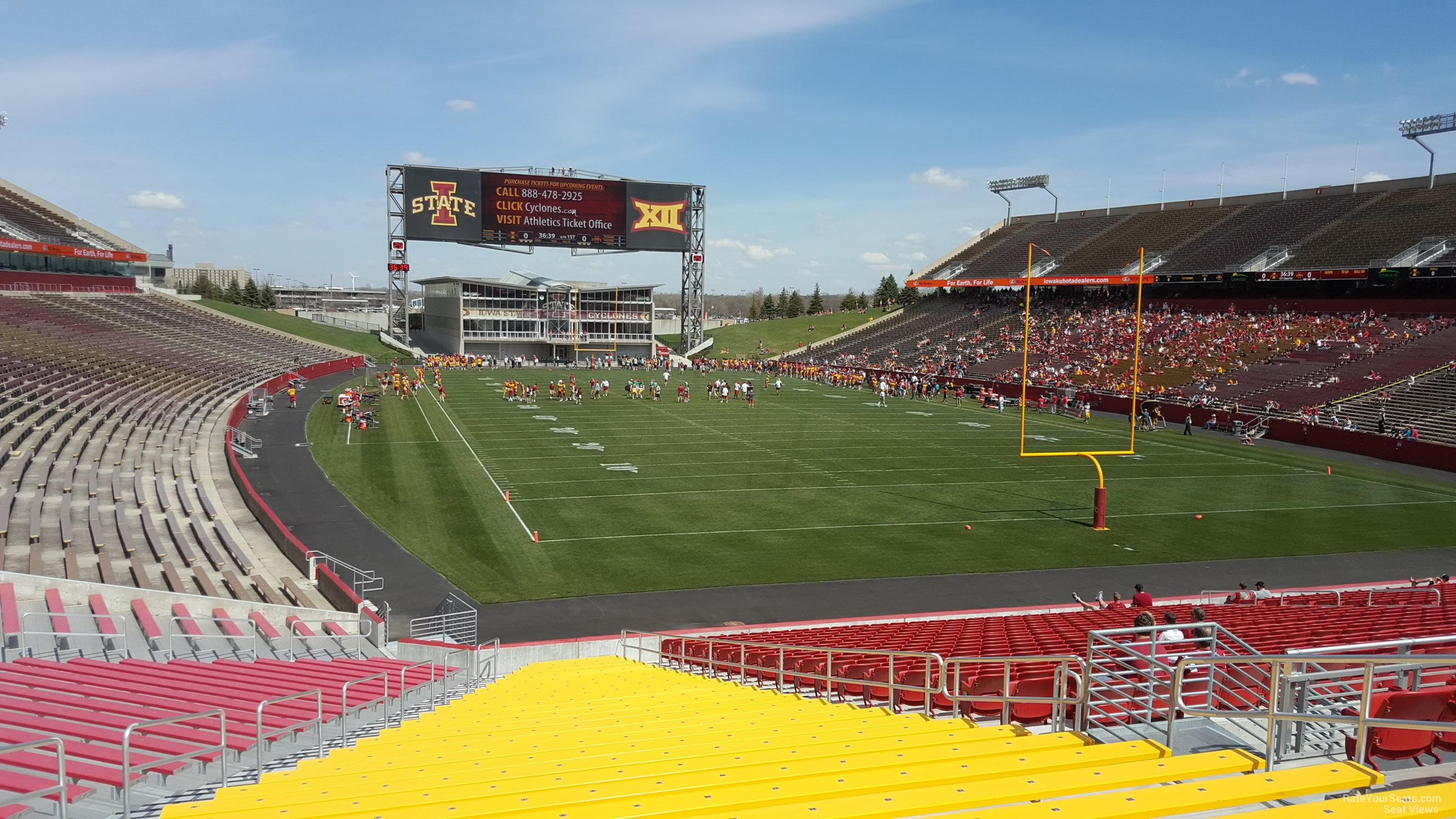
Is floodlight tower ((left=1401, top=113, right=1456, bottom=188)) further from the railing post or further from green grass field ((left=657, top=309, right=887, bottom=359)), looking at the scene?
the railing post

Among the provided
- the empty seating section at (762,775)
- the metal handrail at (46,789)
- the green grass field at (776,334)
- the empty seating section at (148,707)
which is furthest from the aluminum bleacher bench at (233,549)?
the green grass field at (776,334)

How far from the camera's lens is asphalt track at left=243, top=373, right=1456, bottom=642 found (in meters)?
15.3

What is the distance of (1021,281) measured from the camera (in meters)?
66.6

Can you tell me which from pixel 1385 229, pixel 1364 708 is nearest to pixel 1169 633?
pixel 1364 708

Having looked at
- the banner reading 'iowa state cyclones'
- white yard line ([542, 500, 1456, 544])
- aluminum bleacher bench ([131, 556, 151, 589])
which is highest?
the banner reading 'iowa state cyclones'

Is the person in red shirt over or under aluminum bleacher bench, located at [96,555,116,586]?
over

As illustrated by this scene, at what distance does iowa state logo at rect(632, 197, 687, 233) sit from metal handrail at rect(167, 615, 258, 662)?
58744 millimetres

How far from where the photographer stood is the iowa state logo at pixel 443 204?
6378 centimetres

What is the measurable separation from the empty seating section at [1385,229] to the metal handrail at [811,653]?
1956 inches

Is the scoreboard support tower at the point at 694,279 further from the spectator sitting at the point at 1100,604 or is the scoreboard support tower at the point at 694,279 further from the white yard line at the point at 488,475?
the spectator sitting at the point at 1100,604

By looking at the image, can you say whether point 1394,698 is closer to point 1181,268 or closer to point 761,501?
point 761,501

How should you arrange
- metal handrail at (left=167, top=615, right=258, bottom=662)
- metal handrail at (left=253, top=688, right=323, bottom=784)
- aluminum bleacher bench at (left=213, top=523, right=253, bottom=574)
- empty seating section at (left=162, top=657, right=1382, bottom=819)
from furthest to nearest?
aluminum bleacher bench at (left=213, top=523, right=253, bottom=574), metal handrail at (left=167, top=615, right=258, bottom=662), metal handrail at (left=253, top=688, right=323, bottom=784), empty seating section at (left=162, top=657, right=1382, bottom=819)

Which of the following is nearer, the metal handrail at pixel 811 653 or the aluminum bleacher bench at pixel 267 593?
the metal handrail at pixel 811 653

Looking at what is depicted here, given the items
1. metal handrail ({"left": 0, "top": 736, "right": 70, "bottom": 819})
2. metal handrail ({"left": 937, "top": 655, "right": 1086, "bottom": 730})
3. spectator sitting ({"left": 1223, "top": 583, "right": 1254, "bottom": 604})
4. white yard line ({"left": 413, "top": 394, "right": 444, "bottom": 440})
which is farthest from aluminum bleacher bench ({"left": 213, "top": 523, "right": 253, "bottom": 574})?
spectator sitting ({"left": 1223, "top": 583, "right": 1254, "bottom": 604})
